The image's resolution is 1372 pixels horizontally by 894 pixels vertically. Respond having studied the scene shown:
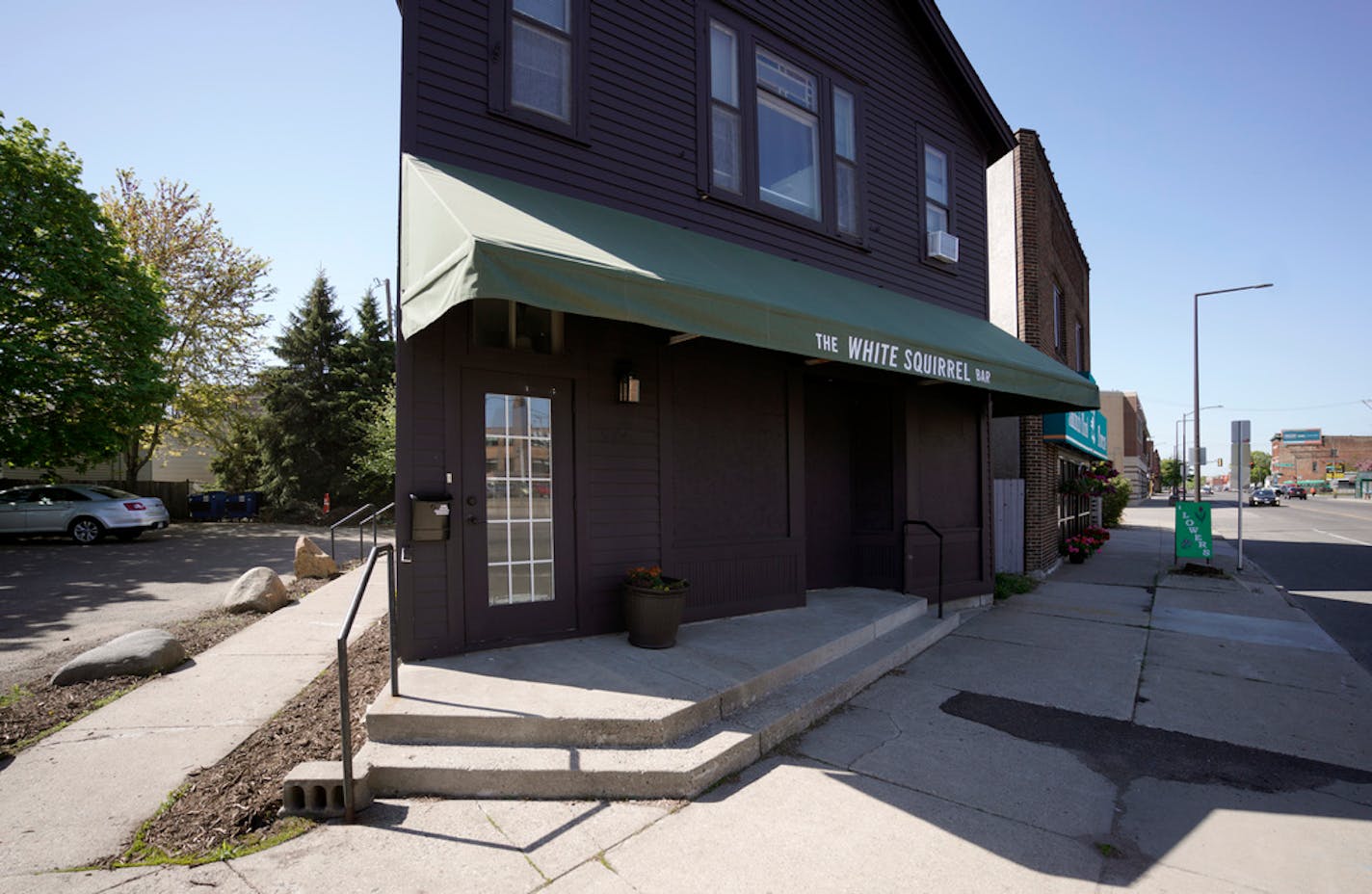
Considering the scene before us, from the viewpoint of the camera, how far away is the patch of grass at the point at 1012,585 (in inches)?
402

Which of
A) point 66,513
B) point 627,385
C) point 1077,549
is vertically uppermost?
point 627,385

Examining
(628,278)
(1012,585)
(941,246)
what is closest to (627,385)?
(628,278)

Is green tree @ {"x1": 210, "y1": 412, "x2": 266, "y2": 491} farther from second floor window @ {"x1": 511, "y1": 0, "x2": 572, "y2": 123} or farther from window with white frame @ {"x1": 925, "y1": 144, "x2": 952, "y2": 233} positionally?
window with white frame @ {"x1": 925, "y1": 144, "x2": 952, "y2": 233}

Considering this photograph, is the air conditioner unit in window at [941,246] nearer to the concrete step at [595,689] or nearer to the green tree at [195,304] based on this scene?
the concrete step at [595,689]

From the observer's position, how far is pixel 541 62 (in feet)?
19.1

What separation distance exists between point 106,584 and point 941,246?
13232 mm

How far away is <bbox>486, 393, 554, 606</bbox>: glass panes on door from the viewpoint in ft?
17.6

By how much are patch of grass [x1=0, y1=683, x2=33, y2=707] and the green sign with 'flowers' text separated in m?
16.5

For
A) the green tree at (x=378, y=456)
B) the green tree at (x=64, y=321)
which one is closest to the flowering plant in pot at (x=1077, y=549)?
the green tree at (x=378, y=456)

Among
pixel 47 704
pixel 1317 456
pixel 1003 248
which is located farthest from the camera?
pixel 1317 456

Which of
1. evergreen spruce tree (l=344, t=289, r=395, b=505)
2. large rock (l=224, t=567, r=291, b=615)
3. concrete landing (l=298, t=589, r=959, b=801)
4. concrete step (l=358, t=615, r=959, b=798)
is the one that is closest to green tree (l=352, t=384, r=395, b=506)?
evergreen spruce tree (l=344, t=289, r=395, b=505)

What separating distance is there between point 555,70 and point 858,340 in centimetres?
354

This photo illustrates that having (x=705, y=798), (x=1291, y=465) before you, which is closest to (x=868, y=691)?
(x=705, y=798)

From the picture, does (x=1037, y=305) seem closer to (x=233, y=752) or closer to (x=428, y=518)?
(x=428, y=518)
